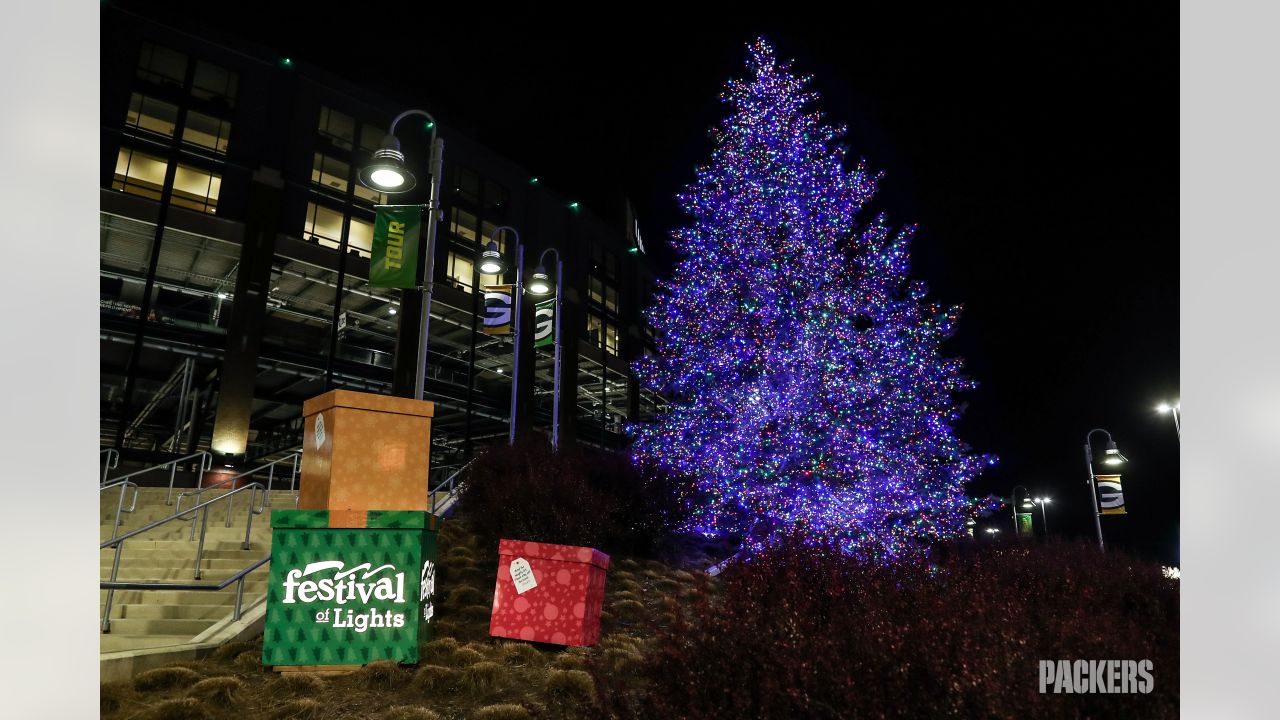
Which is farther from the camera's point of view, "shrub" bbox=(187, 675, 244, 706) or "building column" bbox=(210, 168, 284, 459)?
"building column" bbox=(210, 168, 284, 459)

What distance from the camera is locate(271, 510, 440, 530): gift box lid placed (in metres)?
6.48

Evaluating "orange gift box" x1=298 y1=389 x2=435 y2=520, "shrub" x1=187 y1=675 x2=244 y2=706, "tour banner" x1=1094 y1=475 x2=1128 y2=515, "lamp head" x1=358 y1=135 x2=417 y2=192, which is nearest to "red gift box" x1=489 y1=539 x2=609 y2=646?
"orange gift box" x1=298 y1=389 x2=435 y2=520

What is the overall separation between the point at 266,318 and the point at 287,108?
27.5ft

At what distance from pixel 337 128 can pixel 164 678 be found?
102 feet

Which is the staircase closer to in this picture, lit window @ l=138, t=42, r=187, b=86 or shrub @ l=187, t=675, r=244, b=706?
shrub @ l=187, t=675, r=244, b=706

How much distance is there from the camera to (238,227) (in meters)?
28.2

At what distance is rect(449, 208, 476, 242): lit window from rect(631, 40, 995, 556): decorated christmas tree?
20.6 meters

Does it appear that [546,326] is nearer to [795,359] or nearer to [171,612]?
[795,359]

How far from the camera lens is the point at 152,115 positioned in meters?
27.9

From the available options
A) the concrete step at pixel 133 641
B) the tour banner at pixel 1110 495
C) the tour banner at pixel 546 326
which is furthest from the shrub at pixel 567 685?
the tour banner at pixel 1110 495
